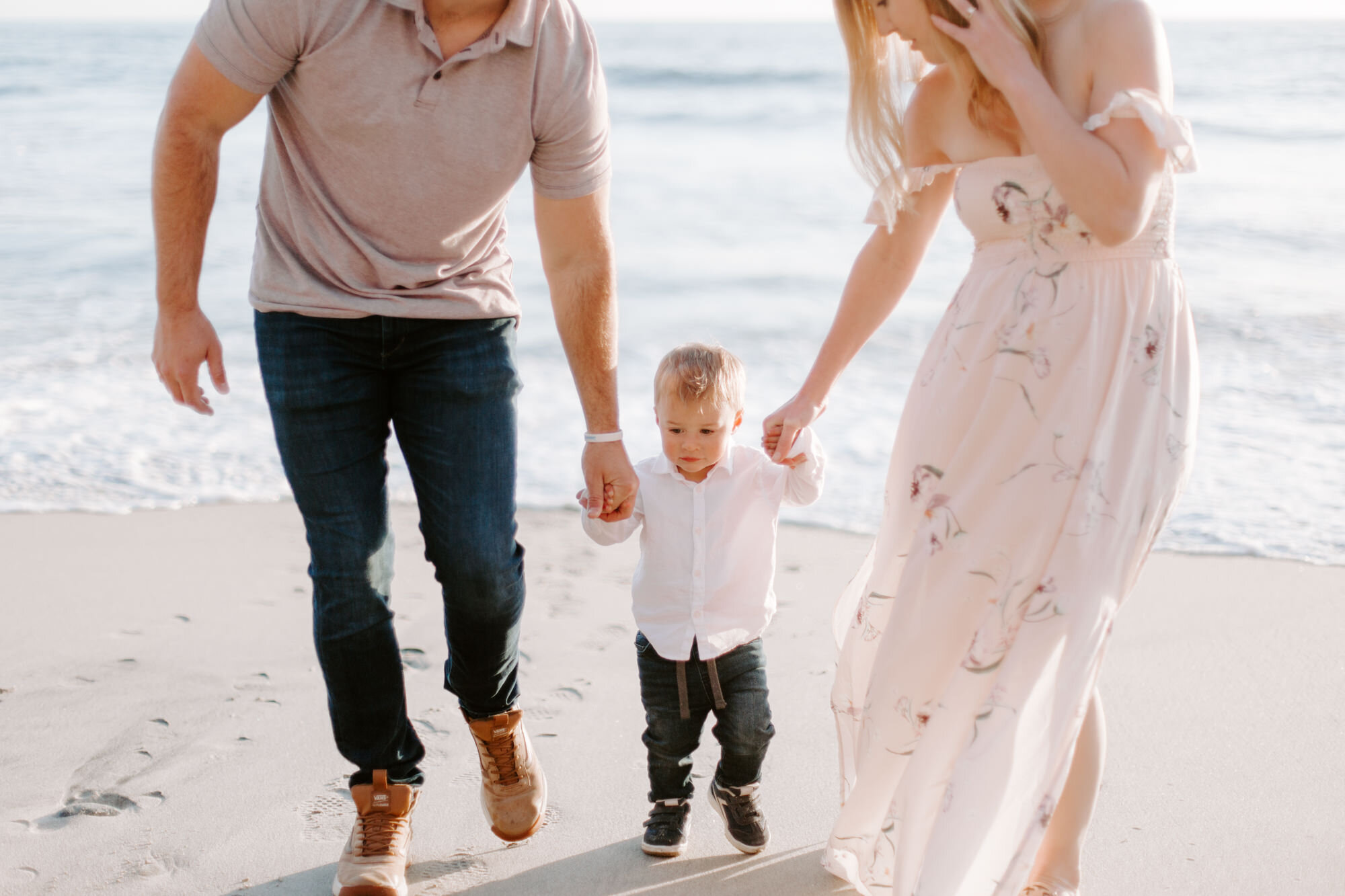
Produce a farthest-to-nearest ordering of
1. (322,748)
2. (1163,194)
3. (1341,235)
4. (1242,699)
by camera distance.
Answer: (1341,235) → (1242,699) → (322,748) → (1163,194)

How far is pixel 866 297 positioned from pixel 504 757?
1125mm

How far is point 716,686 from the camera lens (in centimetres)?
225

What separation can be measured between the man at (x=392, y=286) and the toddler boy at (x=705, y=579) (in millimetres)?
117

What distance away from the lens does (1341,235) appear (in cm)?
930

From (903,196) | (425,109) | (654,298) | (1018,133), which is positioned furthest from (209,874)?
(654,298)

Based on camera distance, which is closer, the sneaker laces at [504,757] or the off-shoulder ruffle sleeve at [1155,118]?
the off-shoulder ruffle sleeve at [1155,118]

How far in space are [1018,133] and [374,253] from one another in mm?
1094

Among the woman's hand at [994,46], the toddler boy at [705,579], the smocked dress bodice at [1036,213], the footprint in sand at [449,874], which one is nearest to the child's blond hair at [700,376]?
the toddler boy at [705,579]

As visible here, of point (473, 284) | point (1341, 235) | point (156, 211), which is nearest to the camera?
point (156, 211)

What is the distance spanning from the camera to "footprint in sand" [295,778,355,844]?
233 centimetres

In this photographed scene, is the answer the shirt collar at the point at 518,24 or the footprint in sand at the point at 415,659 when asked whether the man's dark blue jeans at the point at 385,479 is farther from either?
the footprint in sand at the point at 415,659

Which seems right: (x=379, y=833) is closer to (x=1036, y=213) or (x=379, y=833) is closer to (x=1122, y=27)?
(x=1036, y=213)

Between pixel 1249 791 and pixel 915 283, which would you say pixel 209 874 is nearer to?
pixel 1249 791

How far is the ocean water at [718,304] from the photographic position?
4.40 meters
